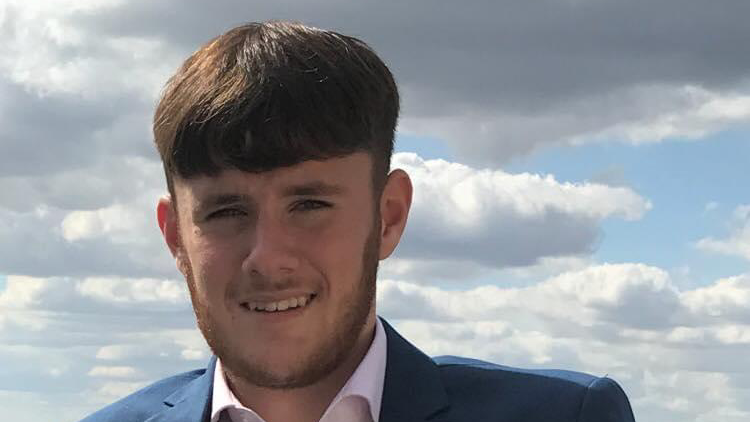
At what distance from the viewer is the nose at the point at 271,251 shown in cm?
728

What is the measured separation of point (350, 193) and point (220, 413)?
188 cm

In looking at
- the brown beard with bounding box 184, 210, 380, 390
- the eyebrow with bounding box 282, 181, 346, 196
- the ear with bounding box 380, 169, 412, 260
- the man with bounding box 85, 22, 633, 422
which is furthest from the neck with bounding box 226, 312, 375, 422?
the eyebrow with bounding box 282, 181, 346, 196

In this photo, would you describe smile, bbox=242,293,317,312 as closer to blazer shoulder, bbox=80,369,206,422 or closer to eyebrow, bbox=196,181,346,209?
eyebrow, bbox=196,181,346,209

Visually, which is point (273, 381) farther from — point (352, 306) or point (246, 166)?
point (246, 166)

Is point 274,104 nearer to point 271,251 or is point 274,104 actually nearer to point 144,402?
point 271,251

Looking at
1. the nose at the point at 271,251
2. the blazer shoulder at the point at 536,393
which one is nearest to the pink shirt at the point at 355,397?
the blazer shoulder at the point at 536,393

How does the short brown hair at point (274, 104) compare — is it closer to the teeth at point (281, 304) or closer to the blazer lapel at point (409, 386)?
the teeth at point (281, 304)

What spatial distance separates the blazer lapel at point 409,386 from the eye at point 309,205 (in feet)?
4.68

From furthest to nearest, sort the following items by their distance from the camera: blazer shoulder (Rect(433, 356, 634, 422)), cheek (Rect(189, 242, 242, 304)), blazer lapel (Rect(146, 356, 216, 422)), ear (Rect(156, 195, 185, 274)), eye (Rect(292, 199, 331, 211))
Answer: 1. blazer lapel (Rect(146, 356, 216, 422))
2. ear (Rect(156, 195, 185, 274))
3. blazer shoulder (Rect(433, 356, 634, 422))
4. cheek (Rect(189, 242, 242, 304))
5. eye (Rect(292, 199, 331, 211))

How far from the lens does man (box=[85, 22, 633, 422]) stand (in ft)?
24.3

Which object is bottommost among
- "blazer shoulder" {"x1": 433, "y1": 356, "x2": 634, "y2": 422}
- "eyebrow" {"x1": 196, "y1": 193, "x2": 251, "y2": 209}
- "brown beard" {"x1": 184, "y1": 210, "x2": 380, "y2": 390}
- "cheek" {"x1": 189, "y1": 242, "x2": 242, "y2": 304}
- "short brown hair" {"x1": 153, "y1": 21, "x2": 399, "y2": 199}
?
"blazer shoulder" {"x1": 433, "y1": 356, "x2": 634, "y2": 422}

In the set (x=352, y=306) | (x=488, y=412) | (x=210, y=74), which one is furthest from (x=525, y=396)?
(x=210, y=74)

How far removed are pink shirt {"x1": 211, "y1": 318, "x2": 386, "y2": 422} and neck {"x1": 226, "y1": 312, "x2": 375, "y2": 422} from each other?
0.06m

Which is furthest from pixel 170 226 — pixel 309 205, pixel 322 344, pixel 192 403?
pixel 322 344
